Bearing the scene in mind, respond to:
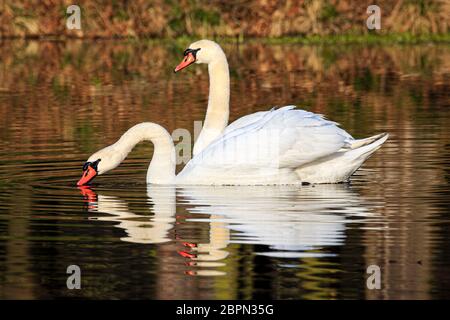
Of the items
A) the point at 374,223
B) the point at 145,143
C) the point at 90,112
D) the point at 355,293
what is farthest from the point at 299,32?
the point at 355,293

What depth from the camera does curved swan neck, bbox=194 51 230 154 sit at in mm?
13993

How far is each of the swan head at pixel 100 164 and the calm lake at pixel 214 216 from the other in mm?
151

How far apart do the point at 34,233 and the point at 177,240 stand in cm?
105

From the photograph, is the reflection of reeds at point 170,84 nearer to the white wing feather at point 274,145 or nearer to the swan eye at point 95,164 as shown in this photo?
the swan eye at point 95,164

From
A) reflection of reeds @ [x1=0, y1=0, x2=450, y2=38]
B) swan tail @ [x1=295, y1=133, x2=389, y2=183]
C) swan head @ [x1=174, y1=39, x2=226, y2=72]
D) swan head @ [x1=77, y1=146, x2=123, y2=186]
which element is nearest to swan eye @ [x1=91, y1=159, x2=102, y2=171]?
swan head @ [x1=77, y1=146, x2=123, y2=186]

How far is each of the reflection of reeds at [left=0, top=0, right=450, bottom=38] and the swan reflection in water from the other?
20.9 metres

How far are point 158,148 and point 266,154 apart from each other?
995mm

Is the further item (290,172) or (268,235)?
(290,172)

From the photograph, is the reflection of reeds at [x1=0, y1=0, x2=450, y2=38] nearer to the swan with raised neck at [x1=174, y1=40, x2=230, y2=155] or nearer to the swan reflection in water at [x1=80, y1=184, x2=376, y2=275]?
the swan with raised neck at [x1=174, y1=40, x2=230, y2=155]

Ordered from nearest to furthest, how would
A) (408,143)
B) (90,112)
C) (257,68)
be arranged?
1. (408,143)
2. (90,112)
3. (257,68)

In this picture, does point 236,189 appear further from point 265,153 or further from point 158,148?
point 158,148

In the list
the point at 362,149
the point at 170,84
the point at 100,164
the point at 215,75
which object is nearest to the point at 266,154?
the point at 362,149
